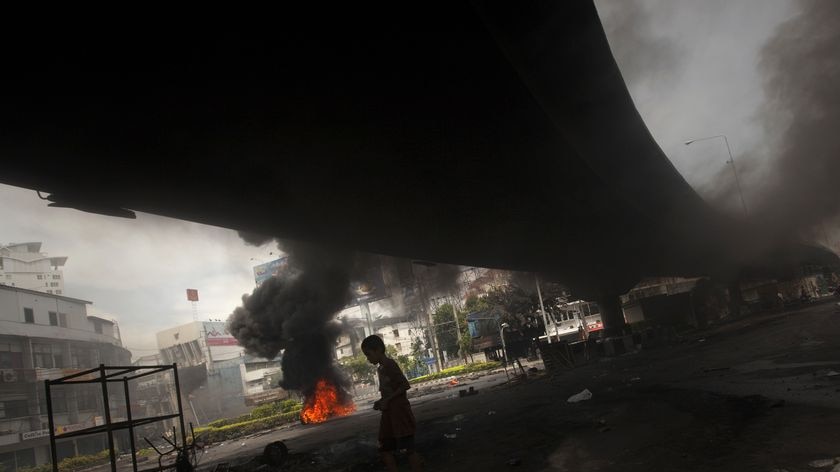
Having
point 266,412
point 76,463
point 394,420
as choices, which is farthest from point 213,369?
point 394,420

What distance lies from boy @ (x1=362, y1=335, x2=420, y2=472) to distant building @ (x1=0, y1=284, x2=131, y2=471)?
27987 mm

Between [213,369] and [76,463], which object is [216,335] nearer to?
[213,369]

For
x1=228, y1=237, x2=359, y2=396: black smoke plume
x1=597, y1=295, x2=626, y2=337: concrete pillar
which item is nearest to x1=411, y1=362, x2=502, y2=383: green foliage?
x1=597, y1=295, x2=626, y2=337: concrete pillar

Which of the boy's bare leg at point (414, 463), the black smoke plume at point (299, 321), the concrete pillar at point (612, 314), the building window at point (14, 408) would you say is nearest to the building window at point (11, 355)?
the building window at point (14, 408)

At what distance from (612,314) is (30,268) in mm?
38131

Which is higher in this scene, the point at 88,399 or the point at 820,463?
the point at 88,399

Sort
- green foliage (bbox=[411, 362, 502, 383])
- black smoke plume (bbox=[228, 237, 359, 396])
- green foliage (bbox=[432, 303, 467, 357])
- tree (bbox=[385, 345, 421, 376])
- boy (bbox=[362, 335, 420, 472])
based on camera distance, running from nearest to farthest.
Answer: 1. boy (bbox=[362, 335, 420, 472])
2. black smoke plume (bbox=[228, 237, 359, 396])
3. green foliage (bbox=[411, 362, 502, 383])
4. tree (bbox=[385, 345, 421, 376])
5. green foliage (bbox=[432, 303, 467, 357])

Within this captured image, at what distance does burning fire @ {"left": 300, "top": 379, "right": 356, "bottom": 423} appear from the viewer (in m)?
22.2

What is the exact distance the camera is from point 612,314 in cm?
2806

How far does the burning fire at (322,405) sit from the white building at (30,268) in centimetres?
2145

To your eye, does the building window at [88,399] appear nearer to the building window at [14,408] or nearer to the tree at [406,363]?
the building window at [14,408]

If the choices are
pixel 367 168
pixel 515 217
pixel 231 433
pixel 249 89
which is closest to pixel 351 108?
pixel 249 89

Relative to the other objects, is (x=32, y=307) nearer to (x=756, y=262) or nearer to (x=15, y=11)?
(x=15, y=11)

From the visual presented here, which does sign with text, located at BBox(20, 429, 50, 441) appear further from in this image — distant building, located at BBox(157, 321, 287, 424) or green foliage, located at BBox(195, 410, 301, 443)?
distant building, located at BBox(157, 321, 287, 424)
